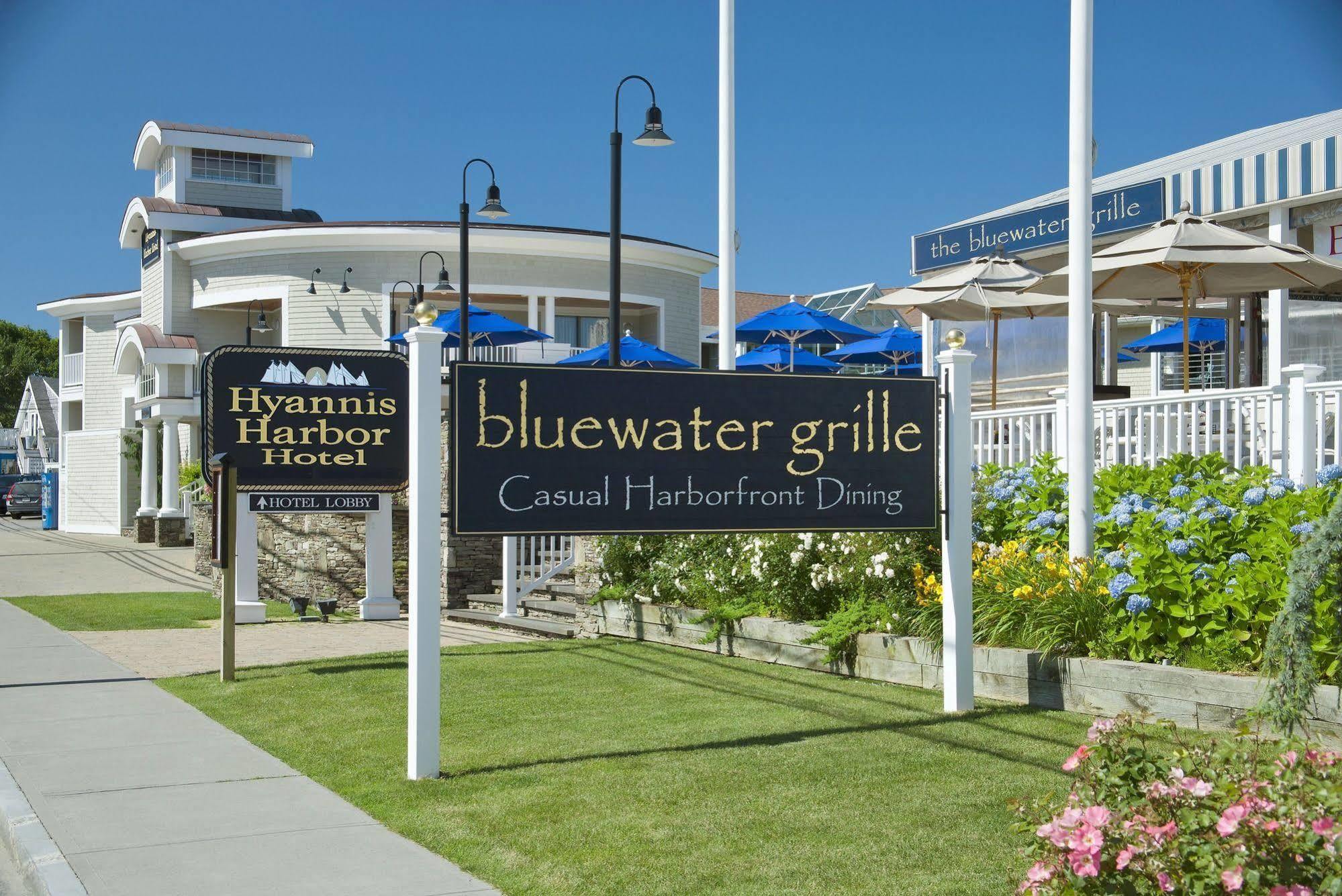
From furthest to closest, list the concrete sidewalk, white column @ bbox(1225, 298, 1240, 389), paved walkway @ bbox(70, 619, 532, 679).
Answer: white column @ bbox(1225, 298, 1240, 389) → paved walkway @ bbox(70, 619, 532, 679) → the concrete sidewalk

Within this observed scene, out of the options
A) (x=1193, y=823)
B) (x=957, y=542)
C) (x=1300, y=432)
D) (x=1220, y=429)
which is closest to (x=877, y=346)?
(x=1220, y=429)

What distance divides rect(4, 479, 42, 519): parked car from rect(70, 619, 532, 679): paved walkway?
44.9 m

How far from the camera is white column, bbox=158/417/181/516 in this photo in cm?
3484

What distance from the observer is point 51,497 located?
1786 inches

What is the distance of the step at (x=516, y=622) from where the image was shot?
1420 centimetres

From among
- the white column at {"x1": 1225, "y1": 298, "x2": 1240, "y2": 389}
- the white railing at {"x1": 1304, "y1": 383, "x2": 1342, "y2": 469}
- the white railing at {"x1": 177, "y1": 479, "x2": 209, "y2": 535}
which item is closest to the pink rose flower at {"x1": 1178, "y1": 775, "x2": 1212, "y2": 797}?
the white railing at {"x1": 1304, "y1": 383, "x2": 1342, "y2": 469}

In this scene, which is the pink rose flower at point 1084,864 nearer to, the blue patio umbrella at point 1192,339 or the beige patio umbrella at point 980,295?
the beige patio umbrella at point 980,295

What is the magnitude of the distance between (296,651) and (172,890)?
838cm

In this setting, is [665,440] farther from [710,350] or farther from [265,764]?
[710,350]

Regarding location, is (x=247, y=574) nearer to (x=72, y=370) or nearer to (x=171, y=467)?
(x=171, y=467)

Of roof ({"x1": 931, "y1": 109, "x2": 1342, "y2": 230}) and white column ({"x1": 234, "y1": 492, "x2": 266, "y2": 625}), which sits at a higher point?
roof ({"x1": 931, "y1": 109, "x2": 1342, "y2": 230})

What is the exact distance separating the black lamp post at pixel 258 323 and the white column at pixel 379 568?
15.7 m

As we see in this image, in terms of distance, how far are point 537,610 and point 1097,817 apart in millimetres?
12553

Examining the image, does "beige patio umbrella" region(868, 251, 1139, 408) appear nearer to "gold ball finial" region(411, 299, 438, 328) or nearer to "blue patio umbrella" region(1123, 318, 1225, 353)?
"blue patio umbrella" region(1123, 318, 1225, 353)
